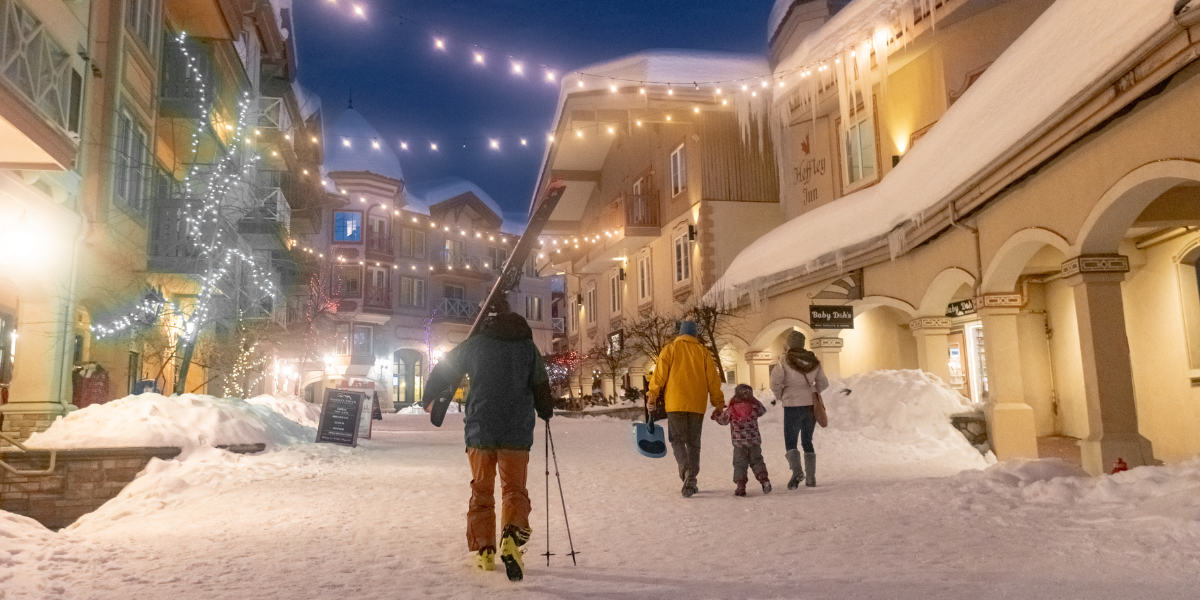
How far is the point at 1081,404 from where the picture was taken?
1291 cm

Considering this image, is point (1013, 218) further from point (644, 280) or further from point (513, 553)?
point (644, 280)

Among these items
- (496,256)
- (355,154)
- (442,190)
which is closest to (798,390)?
(355,154)

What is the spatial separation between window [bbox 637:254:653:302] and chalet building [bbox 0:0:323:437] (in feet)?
38.0

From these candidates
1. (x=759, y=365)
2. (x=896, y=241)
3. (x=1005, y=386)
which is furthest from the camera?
(x=759, y=365)

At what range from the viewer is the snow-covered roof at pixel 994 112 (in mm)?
7246

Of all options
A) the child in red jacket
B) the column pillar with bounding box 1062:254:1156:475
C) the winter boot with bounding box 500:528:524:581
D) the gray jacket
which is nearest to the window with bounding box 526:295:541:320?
the gray jacket

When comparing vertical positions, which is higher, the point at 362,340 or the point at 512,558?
the point at 362,340

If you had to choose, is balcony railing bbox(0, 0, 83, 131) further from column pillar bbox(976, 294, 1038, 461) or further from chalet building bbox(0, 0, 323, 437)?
column pillar bbox(976, 294, 1038, 461)

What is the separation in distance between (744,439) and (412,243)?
43495mm

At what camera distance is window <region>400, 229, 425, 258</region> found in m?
48.7

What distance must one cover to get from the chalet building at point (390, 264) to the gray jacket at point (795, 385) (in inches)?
1452

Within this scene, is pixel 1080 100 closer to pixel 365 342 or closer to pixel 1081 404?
pixel 1081 404

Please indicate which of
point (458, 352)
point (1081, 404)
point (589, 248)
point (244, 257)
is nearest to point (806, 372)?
point (458, 352)

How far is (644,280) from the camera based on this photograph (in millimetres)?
27859
